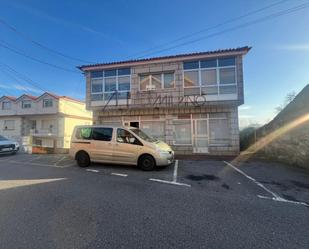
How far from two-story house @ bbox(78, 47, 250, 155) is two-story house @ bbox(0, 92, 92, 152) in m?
13.5

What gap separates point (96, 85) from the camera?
545 inches

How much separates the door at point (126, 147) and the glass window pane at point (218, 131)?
673 cm

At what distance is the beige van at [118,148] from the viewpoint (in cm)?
727

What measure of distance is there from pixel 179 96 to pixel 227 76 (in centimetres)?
338

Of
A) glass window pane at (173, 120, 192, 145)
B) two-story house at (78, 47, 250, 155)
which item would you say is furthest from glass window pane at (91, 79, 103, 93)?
glass window pane at (173, 120, 192, 145)

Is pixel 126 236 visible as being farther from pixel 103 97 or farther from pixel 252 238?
pixel 103 97

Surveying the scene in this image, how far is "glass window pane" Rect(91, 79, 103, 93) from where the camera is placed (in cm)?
1374

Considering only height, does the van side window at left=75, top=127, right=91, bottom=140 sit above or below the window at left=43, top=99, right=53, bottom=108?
below

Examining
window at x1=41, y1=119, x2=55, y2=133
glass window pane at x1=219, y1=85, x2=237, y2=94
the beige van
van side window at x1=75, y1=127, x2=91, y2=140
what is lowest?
the beige van

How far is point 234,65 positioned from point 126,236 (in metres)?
11.8

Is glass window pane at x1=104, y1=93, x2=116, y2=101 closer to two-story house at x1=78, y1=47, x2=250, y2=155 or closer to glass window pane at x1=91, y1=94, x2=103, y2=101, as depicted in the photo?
two-story house at x1=78, y1=47, x2=250, y2=155

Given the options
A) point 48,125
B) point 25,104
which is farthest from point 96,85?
point 25,104

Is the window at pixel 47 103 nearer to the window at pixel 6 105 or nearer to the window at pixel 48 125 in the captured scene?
the window at pixel 48 125

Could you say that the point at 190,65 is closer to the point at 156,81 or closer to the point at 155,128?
the point at 156,81
